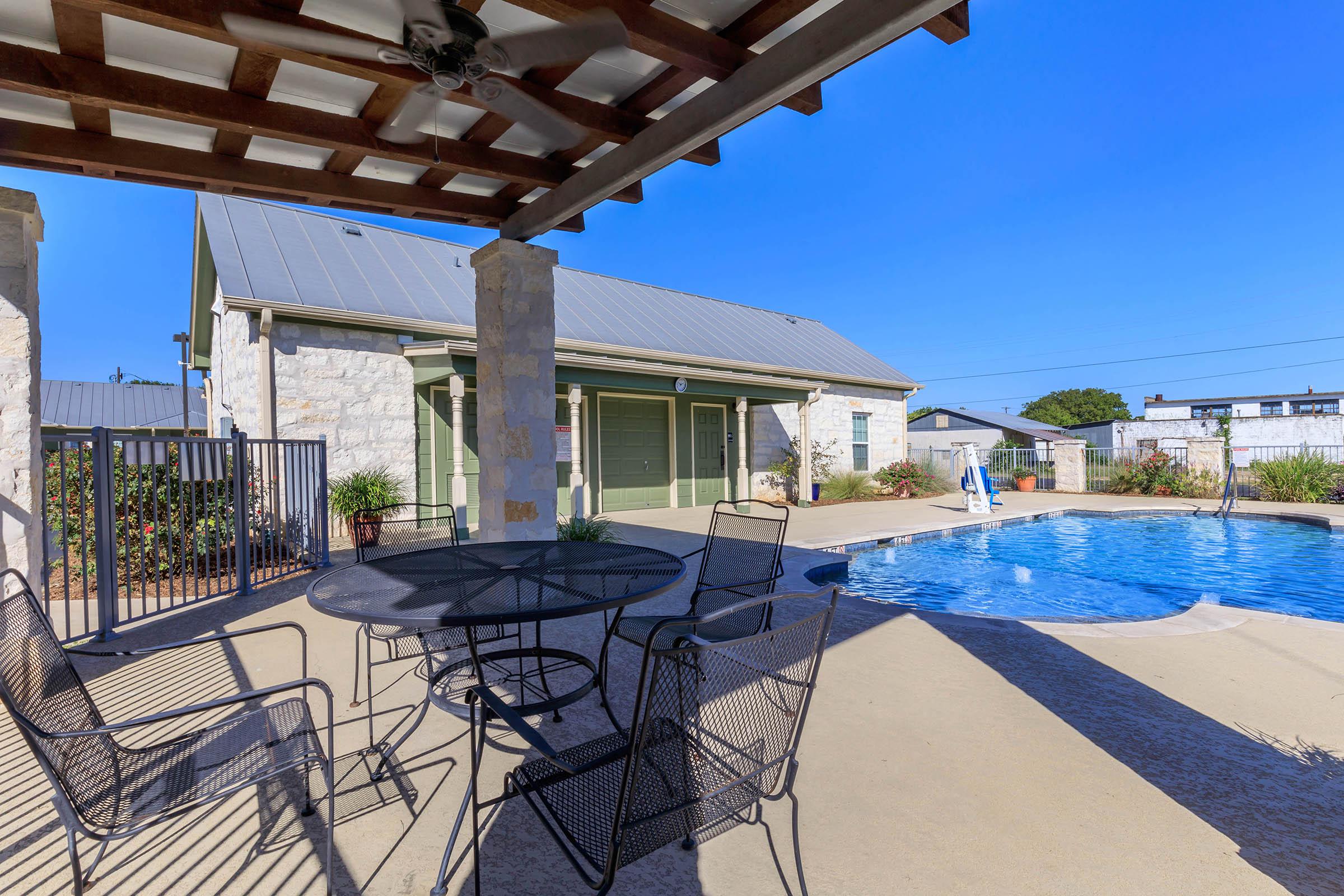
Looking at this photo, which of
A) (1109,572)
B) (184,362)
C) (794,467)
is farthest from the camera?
(184,362)

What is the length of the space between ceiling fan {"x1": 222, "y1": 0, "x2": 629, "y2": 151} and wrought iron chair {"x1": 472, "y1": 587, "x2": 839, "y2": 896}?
7.21 feet

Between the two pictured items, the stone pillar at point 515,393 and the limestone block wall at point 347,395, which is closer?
the stone pillar at point 515,393

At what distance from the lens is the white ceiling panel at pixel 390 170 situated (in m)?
3.87

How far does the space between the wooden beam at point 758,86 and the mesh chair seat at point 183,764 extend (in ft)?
10.0

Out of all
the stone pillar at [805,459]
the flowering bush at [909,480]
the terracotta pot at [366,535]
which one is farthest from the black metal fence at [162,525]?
the flowering bush at [909,480]

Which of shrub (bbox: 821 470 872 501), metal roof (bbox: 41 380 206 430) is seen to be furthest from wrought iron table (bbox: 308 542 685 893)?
metal roof (bbox: 41 380 206 430)

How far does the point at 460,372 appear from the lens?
8.20 m

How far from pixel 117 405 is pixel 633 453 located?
20447mm

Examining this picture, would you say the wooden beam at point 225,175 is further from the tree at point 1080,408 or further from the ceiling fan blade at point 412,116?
the tree at point 1080,408

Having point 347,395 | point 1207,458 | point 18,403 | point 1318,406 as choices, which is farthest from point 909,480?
point 1318,406

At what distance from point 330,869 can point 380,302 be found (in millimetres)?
8399

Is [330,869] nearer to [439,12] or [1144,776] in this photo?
[1144,776]

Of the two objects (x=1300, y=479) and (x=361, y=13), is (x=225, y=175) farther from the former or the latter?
(x=1300, y=479)

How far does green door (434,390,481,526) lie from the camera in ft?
29.2
